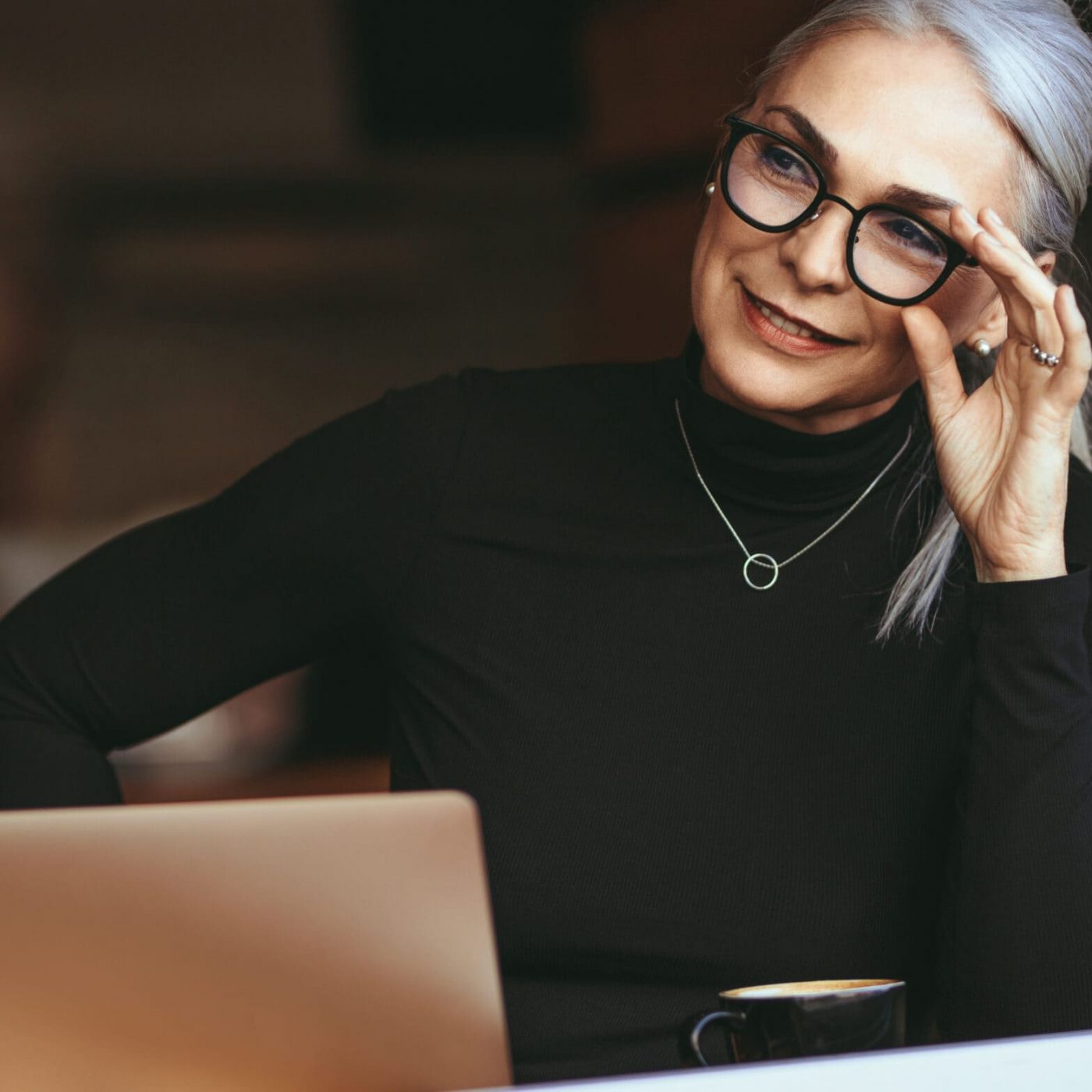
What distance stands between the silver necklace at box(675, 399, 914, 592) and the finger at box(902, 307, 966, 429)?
15cm

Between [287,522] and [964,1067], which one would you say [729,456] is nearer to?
[287,522]

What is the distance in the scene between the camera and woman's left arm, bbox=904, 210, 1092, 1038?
1.00 meters

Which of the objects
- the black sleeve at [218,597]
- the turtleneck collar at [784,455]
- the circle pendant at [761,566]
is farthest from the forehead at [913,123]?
the black sleeve at [218,597]

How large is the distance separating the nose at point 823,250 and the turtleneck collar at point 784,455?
171 mm

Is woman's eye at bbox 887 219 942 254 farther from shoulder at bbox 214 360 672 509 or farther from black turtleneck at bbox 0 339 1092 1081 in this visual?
shoulder at bbox 214 360 672 509

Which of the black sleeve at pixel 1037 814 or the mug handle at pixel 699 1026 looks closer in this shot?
the mug handle at pixel 699 1026

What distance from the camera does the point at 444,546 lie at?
48.9 inches

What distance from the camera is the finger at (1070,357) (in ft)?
3.31

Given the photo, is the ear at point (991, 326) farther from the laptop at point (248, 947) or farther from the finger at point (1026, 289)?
the laptop at point (248, 947)

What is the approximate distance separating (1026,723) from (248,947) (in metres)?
0.62

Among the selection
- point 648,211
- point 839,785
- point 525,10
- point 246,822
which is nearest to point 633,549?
point 839,785

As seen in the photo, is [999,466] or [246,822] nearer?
[246,822]

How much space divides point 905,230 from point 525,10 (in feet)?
9.73

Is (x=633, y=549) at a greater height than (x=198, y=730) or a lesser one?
greater
